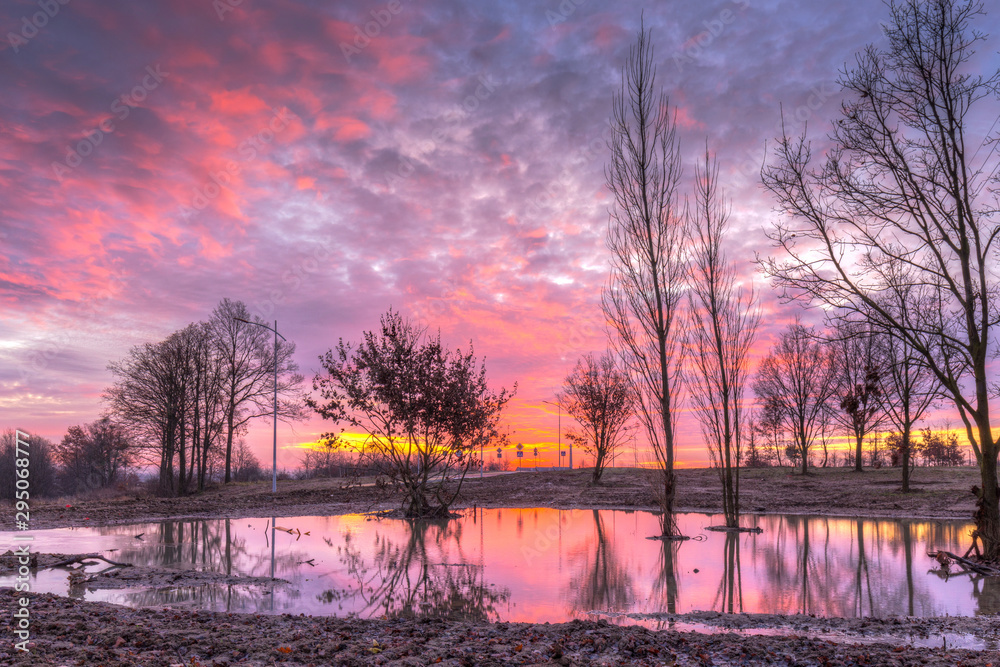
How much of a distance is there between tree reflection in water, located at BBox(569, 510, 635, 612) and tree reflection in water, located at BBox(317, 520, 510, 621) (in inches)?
44.1

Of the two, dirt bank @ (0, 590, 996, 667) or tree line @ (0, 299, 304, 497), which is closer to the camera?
dirt bank @ (0, 590, 996, 667)

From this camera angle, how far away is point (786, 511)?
22000 mm

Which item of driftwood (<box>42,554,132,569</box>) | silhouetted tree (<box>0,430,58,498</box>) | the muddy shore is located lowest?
silhouetted tree (<box>0,430,58,498</box>)

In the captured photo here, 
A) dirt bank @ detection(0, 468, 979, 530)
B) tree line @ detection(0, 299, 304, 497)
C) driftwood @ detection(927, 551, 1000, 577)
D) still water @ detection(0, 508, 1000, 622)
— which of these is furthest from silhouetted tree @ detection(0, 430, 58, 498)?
driftwood @ detection(927, 551, 1000, 577)

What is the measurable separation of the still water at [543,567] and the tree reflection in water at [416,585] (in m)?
0.03

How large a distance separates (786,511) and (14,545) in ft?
74.0

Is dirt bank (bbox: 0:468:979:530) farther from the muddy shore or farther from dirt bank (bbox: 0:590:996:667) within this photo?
dirt bank (bbox: 0:590:996:667)

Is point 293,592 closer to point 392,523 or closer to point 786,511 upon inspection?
point 392,523

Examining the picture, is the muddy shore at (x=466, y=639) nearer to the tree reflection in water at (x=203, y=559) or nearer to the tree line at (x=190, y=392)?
the tree reflection in water at (x=203, y=559)

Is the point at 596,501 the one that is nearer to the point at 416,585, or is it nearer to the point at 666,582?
the point at 666,582

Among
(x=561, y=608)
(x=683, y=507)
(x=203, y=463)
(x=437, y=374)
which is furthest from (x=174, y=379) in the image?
(x=561, y=608)

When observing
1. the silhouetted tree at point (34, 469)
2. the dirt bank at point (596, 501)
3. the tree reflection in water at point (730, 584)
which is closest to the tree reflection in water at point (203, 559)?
the dirt bank at point (596, 501)

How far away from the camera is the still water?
8.38m

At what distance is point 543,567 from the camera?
11.2 m
